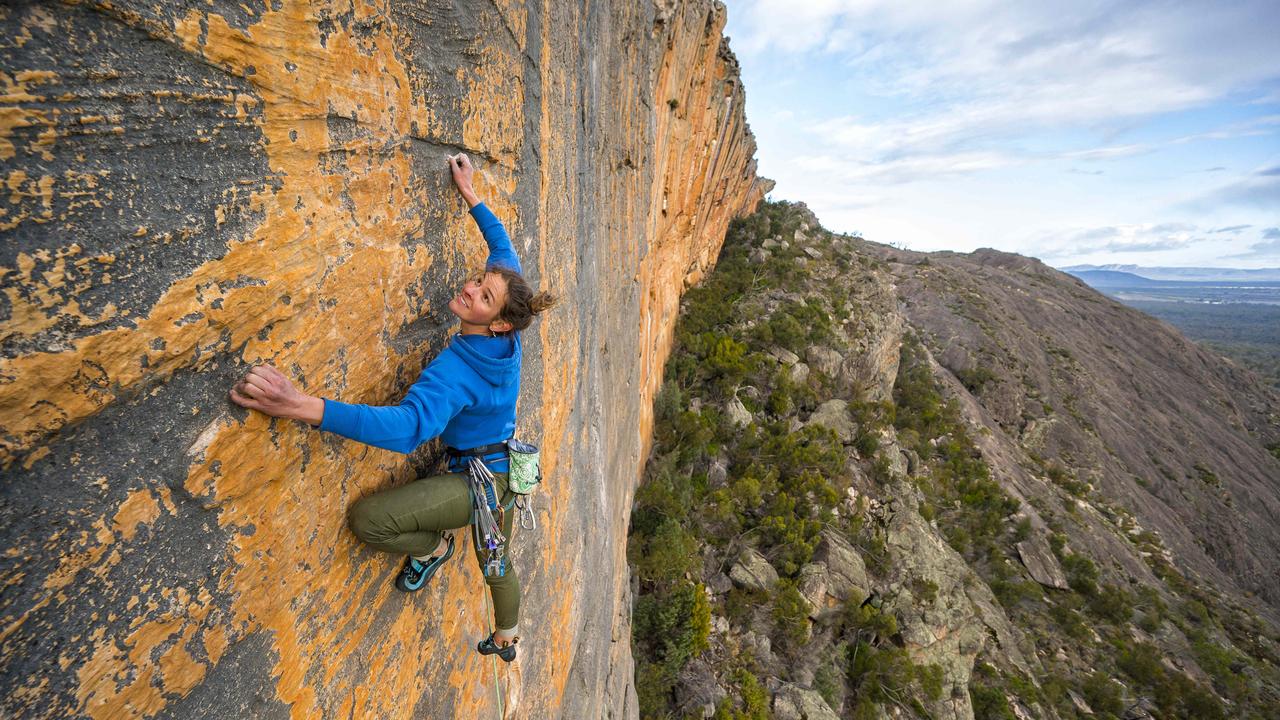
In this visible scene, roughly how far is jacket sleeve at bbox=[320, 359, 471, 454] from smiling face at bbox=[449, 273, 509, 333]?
257mm

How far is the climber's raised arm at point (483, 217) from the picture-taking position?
244cm

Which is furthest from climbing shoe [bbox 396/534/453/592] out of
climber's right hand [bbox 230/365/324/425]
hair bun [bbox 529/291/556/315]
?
hair bun [bbox 529/291/556/315]

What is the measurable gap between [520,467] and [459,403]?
0.57m

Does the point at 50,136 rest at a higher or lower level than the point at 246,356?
higher

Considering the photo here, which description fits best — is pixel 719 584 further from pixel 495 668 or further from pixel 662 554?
pixel 495 668

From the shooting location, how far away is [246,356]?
1527mm

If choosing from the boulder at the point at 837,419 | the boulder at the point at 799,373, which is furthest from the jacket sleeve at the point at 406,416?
the boulder at the point at 799,373

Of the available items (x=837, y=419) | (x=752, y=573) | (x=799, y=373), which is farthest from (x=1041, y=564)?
(x=752, y=573)

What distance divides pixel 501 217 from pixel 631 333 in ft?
21.0

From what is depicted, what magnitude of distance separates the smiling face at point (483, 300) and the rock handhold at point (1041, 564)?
30.0m

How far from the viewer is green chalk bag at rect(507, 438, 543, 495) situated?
2521 millimetres

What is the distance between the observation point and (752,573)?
15344mm

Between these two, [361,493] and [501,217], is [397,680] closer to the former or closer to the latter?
[361,493]

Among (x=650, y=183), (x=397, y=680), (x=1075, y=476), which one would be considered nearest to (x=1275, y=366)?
(x=1075, y=476)
